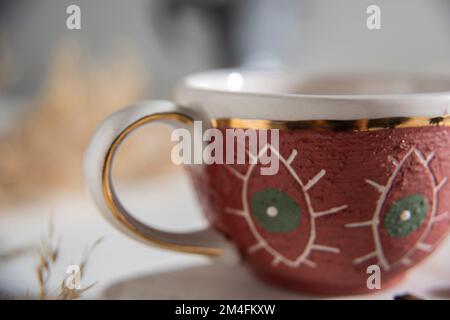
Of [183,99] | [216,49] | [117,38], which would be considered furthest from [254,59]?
[183,99]

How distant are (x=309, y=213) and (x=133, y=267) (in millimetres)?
136

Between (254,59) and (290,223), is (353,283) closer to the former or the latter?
(290,223)

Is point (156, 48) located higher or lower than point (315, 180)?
higher

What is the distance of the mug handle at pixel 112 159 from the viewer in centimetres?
29

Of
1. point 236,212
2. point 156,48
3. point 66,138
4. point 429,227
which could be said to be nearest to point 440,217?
point 429,227

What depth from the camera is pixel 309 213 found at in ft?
0.92

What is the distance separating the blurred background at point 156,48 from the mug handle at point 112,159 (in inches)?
8.8

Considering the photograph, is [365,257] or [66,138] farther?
[66,138]

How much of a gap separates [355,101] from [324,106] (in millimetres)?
15

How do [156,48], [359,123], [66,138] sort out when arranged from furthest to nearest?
[156,48] → [66,138] → [359,123]

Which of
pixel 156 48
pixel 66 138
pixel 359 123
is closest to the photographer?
pixel 359 123

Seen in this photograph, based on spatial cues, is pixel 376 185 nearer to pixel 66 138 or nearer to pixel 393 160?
pixel 393 160

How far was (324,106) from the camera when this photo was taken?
26cm

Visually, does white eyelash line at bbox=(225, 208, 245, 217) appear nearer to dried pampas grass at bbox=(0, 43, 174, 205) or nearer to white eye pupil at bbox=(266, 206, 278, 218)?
white eye pupil at bbox=(266, 206, 278, 218)
